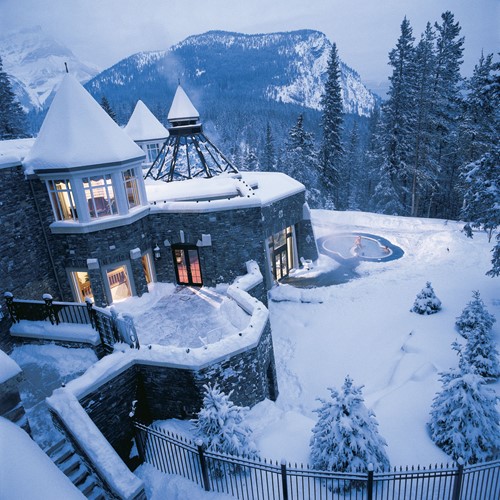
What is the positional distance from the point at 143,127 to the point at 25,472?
31065mm

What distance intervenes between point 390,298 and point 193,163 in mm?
13776

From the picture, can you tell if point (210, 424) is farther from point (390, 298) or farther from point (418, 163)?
point (418, 163)

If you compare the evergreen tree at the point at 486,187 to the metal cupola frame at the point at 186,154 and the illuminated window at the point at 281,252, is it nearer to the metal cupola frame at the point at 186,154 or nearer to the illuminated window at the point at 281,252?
the illuminated window at the point at 281,252

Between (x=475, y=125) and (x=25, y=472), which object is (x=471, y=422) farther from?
(x=475, y=125)

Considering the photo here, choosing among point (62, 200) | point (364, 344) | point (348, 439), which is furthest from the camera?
point (364, 344)

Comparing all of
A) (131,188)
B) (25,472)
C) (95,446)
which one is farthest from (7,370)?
(131,188)

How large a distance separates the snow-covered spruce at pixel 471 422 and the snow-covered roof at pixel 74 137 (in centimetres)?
1288

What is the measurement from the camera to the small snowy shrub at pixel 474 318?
12.4 m

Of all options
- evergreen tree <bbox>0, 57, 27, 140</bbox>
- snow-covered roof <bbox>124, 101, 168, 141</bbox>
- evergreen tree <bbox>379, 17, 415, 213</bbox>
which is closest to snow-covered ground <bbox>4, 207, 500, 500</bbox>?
evergreen tree <bbox>379, 17, 415, 213</bbox>

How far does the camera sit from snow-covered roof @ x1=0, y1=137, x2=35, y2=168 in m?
12.0

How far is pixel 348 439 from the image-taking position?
7.31 meters

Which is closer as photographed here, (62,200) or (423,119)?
(62,200)

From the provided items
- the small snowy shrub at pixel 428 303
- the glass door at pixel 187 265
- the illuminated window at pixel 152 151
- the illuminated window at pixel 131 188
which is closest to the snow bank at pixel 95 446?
the illuminated window at pixel 131 188

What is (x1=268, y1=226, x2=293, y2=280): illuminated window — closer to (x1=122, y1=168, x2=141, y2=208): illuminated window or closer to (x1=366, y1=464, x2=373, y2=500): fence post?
(x1=122, y1=168, x2=141, y2=208): illuminated window
